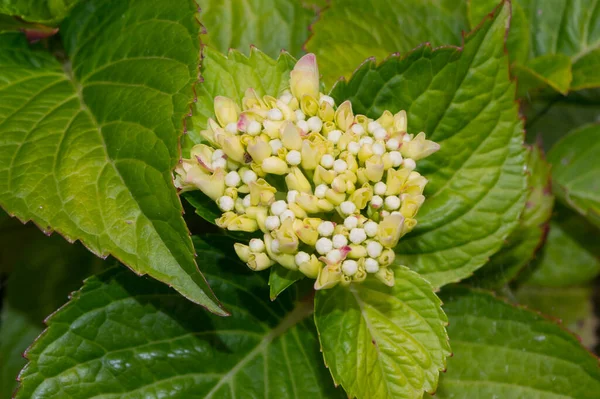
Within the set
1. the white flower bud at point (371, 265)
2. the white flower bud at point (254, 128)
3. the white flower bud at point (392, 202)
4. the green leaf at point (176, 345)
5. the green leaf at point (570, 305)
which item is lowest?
the green leaf at point (570, 305)

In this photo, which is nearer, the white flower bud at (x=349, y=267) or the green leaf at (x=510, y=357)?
the white flower bud at (x=349, y=267)

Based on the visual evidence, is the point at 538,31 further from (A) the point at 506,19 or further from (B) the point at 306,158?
(B) the point at 306,158

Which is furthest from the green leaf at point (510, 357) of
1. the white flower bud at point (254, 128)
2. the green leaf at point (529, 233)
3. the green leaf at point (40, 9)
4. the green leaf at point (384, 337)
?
the green leaf at point (40, 9)

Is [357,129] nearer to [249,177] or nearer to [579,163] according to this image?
[249,177]

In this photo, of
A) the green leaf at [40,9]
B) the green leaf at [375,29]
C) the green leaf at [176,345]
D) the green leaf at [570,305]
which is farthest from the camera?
the green leaf at [570,305]

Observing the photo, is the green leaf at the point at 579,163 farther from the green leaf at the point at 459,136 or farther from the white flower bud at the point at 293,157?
the white flower bud at the point at 293,157

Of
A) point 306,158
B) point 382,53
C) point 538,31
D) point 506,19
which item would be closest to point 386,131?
point 306,158

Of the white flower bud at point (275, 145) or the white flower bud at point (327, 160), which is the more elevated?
the white flower bud at point (275, 145)
